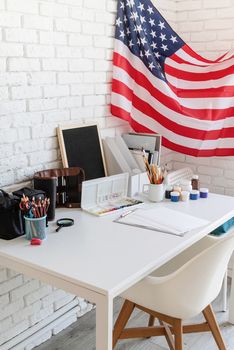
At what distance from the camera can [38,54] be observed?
2.05m

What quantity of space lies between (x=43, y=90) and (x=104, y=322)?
4.00ft

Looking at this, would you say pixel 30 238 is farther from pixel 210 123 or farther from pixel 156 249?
pixel 210 123

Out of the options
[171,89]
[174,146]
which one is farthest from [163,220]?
[171,89]

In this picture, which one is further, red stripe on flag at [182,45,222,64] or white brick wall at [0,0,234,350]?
red stripe on flag at [182,45,222,64]

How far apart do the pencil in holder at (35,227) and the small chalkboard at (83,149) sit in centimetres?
60

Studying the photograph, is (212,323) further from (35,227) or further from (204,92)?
(204,92)

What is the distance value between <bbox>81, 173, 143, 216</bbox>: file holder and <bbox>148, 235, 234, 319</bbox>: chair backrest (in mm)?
507

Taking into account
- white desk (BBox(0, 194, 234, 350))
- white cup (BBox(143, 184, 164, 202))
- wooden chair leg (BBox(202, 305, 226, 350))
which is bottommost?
wooden chair leg (BBox(202, 305, 226, 350))

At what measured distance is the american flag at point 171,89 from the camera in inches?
102

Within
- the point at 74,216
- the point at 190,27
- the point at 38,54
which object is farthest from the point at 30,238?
the point at 190,27

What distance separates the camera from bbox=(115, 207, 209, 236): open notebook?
1.84 meters

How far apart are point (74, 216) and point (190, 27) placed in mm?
1684

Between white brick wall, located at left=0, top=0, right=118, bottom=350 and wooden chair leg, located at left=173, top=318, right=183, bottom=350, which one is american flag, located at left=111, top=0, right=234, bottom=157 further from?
wooden chair leg, located at left=173, top=318, right=183, bottom=350

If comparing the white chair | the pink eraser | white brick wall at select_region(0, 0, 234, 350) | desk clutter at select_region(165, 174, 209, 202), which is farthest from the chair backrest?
white brick wall at select_region(0, 0, 234, 350)
